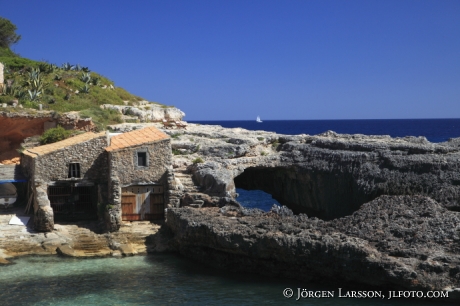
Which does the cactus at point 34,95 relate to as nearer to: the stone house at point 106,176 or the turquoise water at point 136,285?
the stone house at point 106,176

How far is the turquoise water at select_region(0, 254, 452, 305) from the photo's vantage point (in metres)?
20.4

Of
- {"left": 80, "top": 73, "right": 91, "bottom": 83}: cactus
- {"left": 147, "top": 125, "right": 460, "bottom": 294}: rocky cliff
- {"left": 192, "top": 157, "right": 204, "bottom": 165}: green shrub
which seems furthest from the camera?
{"left": 80, "top": 73, "right": 91, "bottom": 83}: cactus

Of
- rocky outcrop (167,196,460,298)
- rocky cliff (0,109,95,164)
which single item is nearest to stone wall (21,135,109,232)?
rocky outcrop (167,196,460,298)

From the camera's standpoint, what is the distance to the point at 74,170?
28922mm

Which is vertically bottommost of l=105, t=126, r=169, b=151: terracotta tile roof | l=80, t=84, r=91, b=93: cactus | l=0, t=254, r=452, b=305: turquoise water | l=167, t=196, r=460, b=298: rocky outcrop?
l=0, t=254, r=452, b=305: turquoise water

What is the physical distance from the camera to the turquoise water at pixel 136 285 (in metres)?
20.4

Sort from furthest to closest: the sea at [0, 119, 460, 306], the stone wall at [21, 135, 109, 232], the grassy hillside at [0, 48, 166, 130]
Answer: the grassy hillside at [0, 48, 166, 130] < the stone wall at [21, 135, 109, 232] < the sea at [0, 119, 460, 306]

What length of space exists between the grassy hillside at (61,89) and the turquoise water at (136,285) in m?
16.6

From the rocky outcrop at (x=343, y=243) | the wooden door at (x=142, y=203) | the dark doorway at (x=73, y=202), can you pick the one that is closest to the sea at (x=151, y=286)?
the rocky outcrop at (x=343, y=243)

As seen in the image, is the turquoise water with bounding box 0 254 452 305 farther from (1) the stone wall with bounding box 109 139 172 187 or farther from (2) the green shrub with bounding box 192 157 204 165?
(2) the green shrub with bounding box 192 157 204 165

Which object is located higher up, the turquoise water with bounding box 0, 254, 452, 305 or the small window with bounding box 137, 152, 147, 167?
the small window with bounding box 137, 152, 147, 167

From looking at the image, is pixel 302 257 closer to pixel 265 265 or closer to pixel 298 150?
pixel 265 265

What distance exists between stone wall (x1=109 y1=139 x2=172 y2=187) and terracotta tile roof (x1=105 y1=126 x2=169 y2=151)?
12.5 inches

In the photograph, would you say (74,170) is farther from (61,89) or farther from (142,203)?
(61,89)
